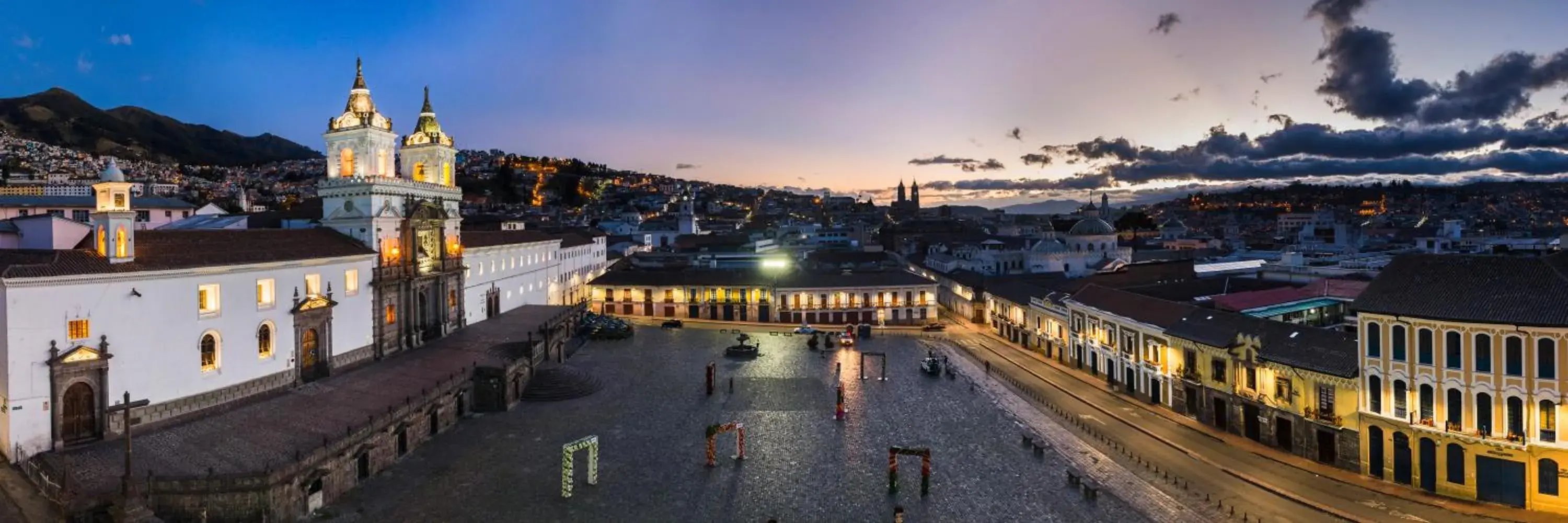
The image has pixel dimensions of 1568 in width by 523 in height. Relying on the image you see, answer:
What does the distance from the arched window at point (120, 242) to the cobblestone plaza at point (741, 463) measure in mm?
10751

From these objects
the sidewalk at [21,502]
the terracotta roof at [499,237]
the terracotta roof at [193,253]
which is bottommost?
the sidewalk at [21,502]

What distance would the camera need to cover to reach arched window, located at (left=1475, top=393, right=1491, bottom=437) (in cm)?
2366

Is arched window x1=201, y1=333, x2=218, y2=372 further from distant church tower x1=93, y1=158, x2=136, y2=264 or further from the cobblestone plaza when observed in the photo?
the cobblestone plaza

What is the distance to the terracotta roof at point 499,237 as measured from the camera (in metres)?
52.2

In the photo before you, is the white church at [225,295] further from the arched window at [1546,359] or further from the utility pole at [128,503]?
the arched window at [1546,359]

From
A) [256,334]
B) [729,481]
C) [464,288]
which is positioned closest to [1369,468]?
[729,481]

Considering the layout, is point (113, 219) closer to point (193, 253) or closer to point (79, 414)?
point (193, 253)

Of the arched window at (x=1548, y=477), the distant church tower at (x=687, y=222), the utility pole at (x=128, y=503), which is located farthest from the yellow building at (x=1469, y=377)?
the distant church tower at (x=687, y=222)

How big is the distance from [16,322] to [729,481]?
2105cm

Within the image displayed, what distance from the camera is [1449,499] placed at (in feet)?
78.5

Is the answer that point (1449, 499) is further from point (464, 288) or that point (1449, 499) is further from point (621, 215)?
point (621, 215)

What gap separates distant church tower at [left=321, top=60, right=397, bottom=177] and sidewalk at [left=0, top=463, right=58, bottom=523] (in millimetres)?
21258

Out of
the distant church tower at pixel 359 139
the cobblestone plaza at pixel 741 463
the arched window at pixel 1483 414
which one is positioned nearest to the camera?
the cobblestone plaza at pixel 741 463

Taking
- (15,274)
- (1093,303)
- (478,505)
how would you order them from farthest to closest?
(1093,303) → (478,505) → (15,274)
